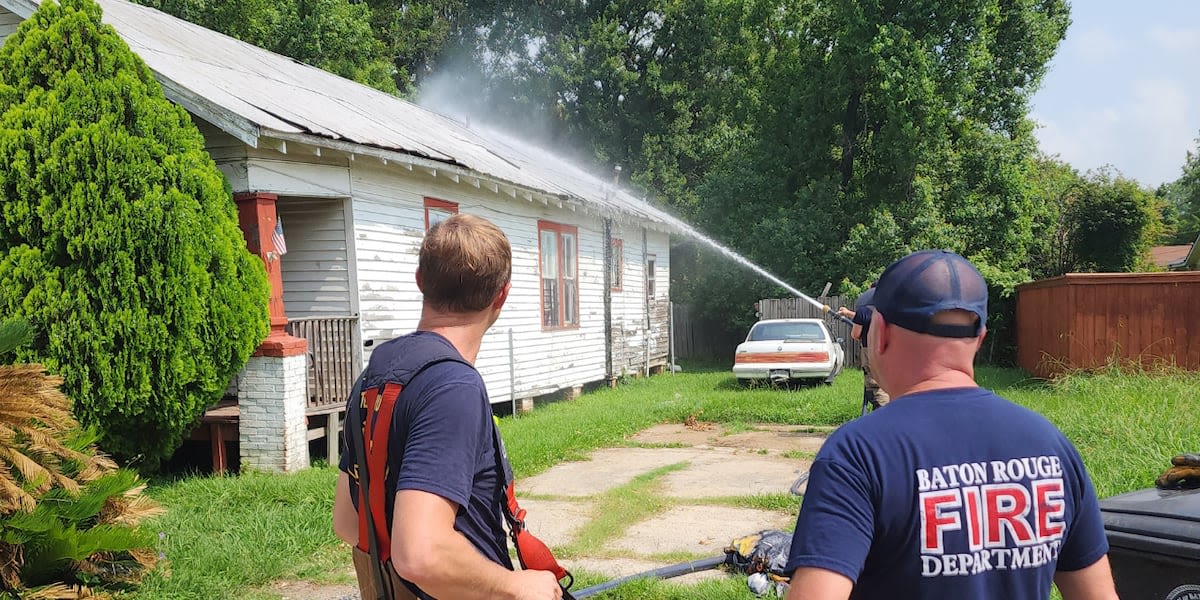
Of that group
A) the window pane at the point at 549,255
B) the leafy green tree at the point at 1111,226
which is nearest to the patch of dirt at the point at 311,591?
the window pane at the point at 549,255

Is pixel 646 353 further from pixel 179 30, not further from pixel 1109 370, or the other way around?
pixel 179 30

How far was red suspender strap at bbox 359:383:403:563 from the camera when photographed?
197 cm

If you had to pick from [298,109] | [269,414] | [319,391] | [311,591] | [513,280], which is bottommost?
[311,591]

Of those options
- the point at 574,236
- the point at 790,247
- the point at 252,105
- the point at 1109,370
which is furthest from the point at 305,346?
the point at 790,247

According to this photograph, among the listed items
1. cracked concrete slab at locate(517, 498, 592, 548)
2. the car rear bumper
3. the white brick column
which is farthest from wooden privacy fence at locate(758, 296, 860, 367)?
the white brick column

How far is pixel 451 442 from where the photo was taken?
6.20ft

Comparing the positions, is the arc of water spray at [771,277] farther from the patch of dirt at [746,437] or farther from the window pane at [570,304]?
the window pane at [570,304]

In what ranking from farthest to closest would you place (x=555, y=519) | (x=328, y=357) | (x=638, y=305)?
(x=638, y=305) < (x=328, y=357) < (x=555, y=519)

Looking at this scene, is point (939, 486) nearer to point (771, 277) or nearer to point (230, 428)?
point (230, 428)

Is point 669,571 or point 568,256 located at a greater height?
point 568,256

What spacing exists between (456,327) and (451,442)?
1.17 feet

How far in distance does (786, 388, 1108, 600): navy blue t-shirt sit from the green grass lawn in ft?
11.2

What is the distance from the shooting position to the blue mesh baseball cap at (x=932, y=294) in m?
1.80

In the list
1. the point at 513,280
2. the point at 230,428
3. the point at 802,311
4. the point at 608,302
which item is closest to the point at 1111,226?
the point at 802,311
